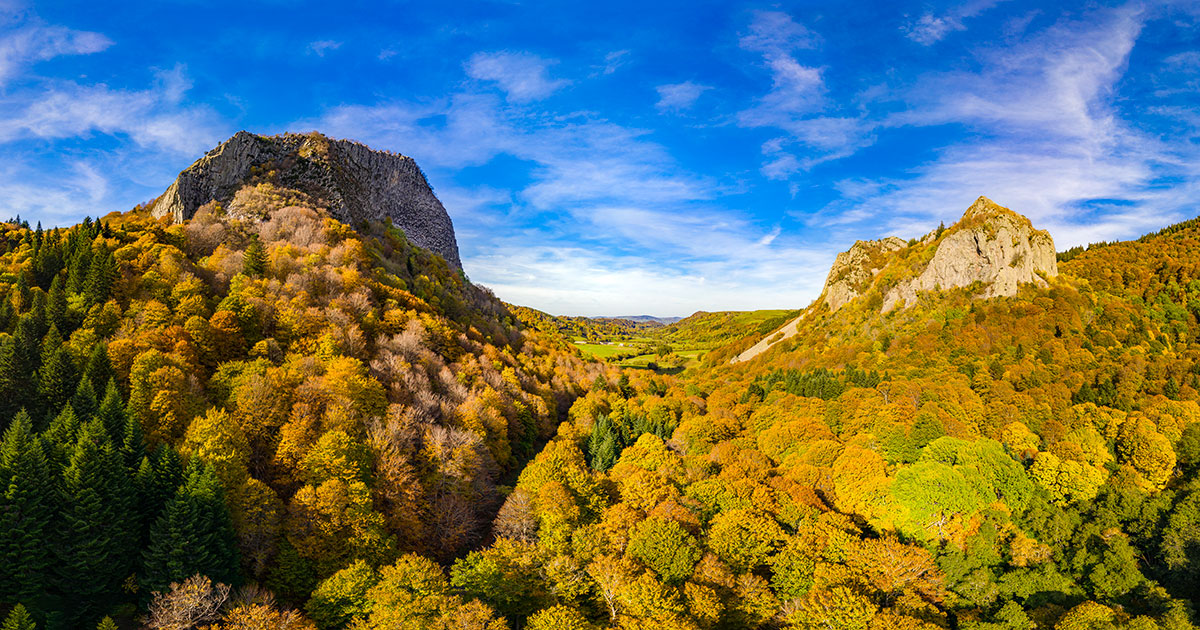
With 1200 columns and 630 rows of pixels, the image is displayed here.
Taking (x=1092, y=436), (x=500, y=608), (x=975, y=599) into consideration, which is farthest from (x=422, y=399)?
(x=1092, y=436)

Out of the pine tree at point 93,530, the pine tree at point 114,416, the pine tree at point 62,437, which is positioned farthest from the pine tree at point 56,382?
the pine tree at point 93,530

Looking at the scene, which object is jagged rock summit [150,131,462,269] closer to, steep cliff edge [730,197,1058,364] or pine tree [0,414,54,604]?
pine tree [0,414,54,604]

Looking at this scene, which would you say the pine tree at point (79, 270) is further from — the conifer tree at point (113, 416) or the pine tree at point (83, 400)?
the conifer tree at point (113, 416)

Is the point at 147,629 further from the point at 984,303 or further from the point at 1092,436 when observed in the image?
the point at 984,303

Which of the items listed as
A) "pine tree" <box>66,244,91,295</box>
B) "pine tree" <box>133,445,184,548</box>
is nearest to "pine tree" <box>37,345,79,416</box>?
"pine tree" <box>66,244,91,295</box>

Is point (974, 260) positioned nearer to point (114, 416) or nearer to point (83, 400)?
point (114, 416)
